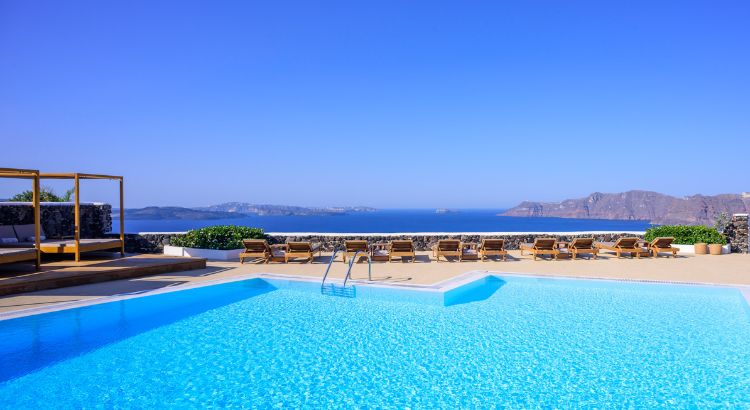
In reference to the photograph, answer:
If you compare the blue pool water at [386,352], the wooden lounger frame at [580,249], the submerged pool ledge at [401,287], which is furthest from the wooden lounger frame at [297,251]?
the wooden lounger frame at [580,249]

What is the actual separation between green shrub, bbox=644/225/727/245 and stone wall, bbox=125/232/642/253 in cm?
90

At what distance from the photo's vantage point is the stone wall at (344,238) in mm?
13070

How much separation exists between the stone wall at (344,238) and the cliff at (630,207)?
169 feet

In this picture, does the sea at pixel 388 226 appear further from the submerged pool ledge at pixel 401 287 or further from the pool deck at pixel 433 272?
the submerged pool ledge at pixel 401 287

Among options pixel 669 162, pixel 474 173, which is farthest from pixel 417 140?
pixel 669 162

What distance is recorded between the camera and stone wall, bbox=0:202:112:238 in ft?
36.7

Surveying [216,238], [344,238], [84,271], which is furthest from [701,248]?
[84,271]

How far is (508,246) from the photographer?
555 inches

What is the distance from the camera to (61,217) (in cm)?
1230

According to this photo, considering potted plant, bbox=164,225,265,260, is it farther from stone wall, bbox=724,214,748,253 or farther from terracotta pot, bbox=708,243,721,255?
stone wall, bbox=724,214,748,253

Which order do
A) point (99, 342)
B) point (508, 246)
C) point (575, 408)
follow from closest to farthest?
point (575, 408) < point (99, 342) < point (508, 246)

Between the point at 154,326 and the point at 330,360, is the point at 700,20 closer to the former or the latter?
the point at 330,360

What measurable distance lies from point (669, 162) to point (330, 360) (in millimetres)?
47460

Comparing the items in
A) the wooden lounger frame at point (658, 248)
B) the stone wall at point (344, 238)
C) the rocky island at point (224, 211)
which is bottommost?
the wooden lounger frame at point (658, 248)
